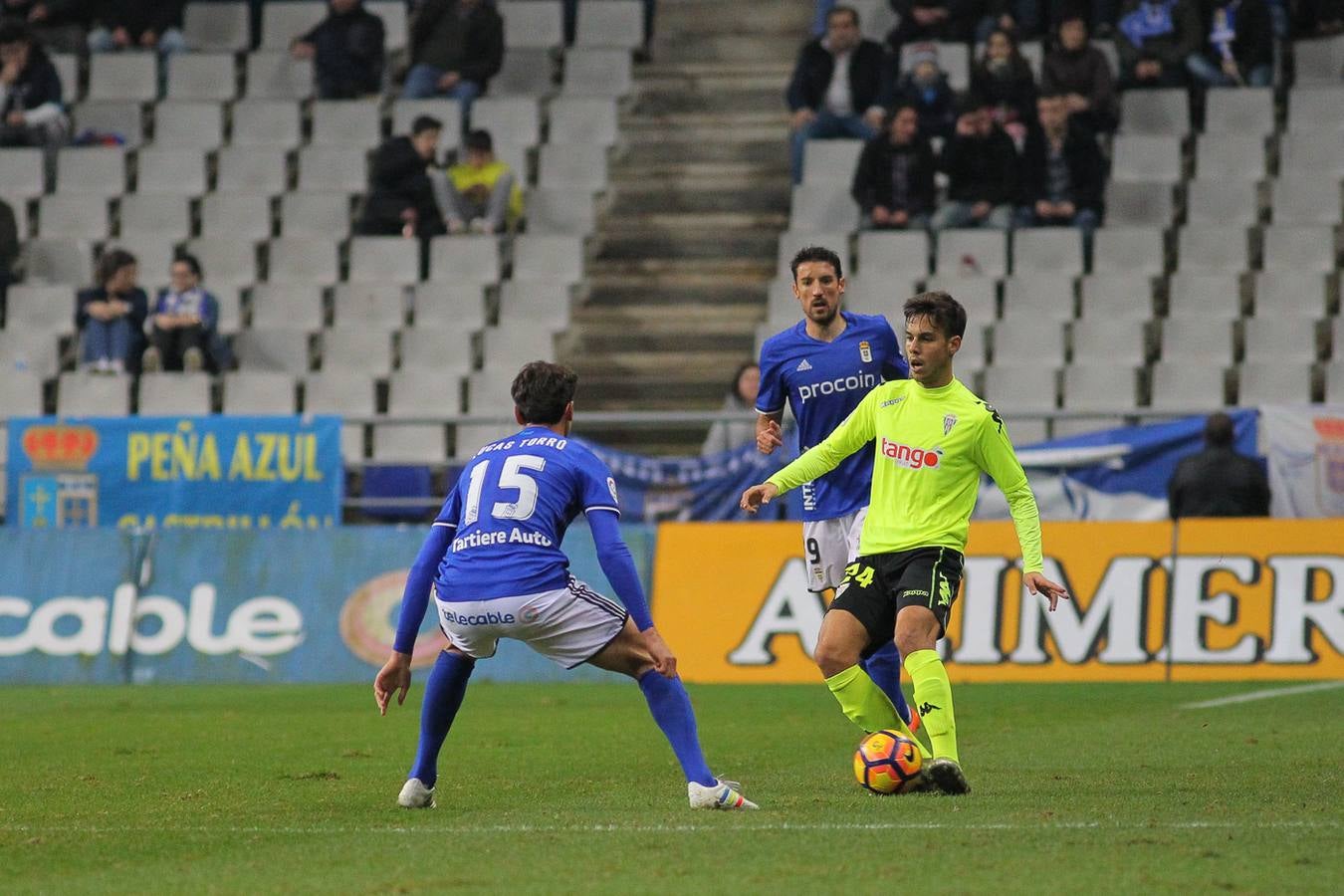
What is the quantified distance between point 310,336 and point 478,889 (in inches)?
600

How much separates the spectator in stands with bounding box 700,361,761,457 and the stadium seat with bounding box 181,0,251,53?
9.91 metres

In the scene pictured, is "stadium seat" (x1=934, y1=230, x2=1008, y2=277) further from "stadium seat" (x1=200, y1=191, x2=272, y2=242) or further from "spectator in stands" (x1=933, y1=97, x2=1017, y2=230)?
"stadium seat" (x1=200, y1=191, x2=272, y2=242)

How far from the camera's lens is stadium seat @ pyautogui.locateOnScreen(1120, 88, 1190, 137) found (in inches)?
838

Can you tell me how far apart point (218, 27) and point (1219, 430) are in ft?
46.8

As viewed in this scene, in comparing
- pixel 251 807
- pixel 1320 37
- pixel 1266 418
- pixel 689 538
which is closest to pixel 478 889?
pixel 251 807

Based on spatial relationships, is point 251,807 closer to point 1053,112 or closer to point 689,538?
point 689,538

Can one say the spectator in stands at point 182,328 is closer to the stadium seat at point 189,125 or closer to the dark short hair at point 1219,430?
the stadium seat at point 189,125

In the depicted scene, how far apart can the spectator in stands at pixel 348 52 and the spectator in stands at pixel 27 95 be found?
290cm

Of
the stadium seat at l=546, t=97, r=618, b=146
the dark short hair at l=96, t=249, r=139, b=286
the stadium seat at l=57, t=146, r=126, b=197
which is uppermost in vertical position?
the stadium seat at l=546, t=97, r=618, b=146

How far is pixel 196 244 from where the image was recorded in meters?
22.0

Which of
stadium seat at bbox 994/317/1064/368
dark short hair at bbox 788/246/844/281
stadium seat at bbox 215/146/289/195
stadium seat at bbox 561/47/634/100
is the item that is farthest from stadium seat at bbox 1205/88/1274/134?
dark short hair at bbox 788/246/844/281

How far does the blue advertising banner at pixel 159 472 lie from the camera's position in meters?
17.4

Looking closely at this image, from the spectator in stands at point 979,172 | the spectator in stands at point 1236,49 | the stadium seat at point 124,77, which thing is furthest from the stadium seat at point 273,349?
the spectator in stands at point 1236,49

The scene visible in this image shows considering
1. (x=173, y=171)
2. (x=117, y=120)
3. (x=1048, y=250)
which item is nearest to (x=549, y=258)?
(x=173, y=171)
